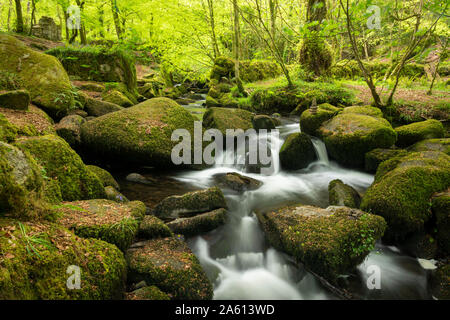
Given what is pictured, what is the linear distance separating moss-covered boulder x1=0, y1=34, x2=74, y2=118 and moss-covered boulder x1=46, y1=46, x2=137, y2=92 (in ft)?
9.44

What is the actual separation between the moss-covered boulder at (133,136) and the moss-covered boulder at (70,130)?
140 millimetres

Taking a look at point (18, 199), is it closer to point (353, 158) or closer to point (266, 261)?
point (266, 261)

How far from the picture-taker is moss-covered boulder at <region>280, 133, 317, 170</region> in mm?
6598

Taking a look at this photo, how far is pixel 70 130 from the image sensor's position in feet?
18.4

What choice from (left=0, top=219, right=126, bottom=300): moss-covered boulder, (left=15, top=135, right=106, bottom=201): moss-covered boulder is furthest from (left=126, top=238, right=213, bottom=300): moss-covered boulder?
(left=15, top=135, right=106, bottom=201): moss-covered boulder

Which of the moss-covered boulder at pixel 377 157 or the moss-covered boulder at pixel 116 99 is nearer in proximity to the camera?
the moss-covered boulder at pixel 377 157

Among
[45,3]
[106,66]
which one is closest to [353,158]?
[106,66]

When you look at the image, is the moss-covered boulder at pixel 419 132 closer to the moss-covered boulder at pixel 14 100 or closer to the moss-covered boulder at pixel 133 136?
the moss-covered boulder at pixel 133 136

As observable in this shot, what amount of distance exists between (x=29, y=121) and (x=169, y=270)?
4.29m

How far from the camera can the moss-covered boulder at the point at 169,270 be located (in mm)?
2559

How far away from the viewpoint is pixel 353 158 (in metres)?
6.25

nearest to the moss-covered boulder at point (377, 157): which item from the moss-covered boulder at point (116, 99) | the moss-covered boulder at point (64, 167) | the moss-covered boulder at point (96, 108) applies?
the moss-covered boulder at point (64, 167)

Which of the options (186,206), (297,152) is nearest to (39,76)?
(186,206)

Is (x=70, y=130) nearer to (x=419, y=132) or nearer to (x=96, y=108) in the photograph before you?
(x=96, y=108)
